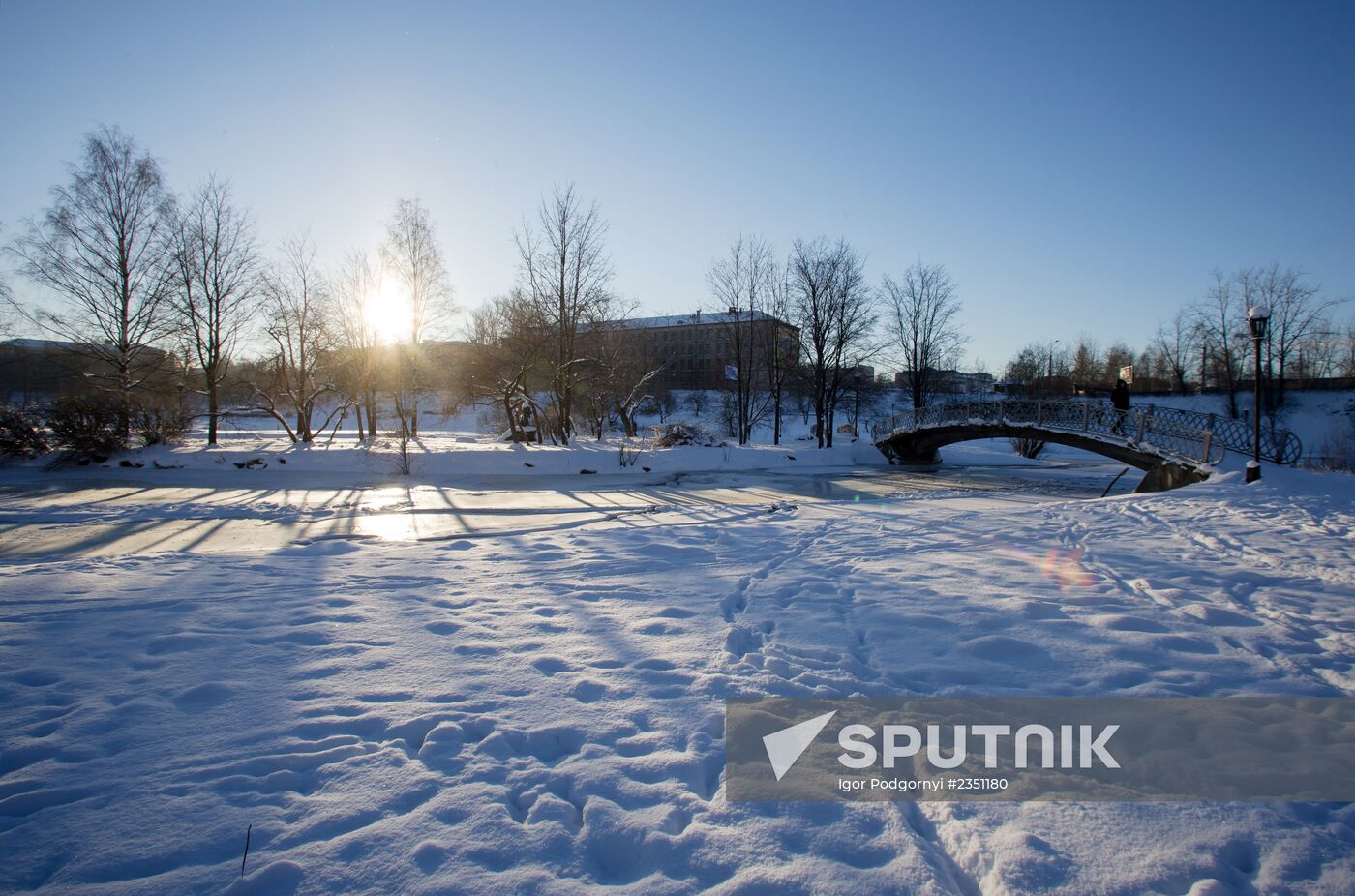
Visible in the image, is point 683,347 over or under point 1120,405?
over

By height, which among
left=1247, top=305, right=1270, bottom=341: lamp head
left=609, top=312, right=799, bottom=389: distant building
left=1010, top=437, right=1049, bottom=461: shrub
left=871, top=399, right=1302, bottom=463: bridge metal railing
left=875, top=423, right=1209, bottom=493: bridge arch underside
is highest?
left=609, top=312, right=799, bottom=389: distant building

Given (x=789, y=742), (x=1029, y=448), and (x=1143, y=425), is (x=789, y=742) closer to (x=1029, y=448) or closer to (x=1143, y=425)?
(x=1143, y=425)

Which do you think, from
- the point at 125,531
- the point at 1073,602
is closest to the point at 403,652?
the point at 1073,602

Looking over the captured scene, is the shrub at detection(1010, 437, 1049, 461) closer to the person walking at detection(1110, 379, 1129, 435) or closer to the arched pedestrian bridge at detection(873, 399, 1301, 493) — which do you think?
the arched pedestrian bridge at detection(873, 399, 1301, 493)

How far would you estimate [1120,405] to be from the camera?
794 inches

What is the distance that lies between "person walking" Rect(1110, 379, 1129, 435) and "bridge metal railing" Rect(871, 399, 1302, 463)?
0.03m

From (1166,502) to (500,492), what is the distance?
16.4 metres

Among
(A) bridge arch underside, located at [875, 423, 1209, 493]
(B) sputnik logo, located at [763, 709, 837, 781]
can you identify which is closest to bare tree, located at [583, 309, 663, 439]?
(A) bridge arch underside, located at [875, 423, 1209, 493]

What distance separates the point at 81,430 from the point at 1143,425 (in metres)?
36.7

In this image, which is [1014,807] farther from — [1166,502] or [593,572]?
[1166,502]

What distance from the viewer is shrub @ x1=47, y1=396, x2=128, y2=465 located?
2066 centimetres

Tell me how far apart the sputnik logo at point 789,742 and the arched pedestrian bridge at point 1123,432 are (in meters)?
16.9

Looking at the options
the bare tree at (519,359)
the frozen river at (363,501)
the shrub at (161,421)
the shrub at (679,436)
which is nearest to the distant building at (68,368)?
the shrub at (161,421)

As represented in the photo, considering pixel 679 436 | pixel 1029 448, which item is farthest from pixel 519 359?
pixel 1029 448
